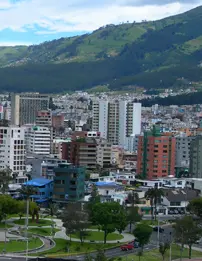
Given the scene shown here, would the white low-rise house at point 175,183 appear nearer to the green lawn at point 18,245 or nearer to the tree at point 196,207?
the tree at point 196,207

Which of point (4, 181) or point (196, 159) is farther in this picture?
point (196, 159)

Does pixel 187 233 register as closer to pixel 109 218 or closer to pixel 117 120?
pixel 109 218

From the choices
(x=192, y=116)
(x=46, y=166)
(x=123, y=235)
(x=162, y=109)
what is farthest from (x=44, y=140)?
(x=162, y=109)

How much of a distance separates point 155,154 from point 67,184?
16428 mm

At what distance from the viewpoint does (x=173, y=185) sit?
218 ft

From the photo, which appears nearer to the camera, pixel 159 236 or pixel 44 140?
pixel 159 236

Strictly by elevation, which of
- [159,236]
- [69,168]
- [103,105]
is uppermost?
[103,105]

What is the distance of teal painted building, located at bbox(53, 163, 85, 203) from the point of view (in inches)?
2235

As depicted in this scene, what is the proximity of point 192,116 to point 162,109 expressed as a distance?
779 inches

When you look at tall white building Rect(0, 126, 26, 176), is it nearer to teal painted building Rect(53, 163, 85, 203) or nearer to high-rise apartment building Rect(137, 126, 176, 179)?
high-rise apartment building Rect(137, 126, 176, 179)

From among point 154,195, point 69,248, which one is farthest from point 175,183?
point 69,248

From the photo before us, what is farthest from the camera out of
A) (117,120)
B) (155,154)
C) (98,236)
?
(117,120)

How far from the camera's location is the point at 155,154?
7131 cm

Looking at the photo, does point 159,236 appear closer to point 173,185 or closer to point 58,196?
point 58,196
